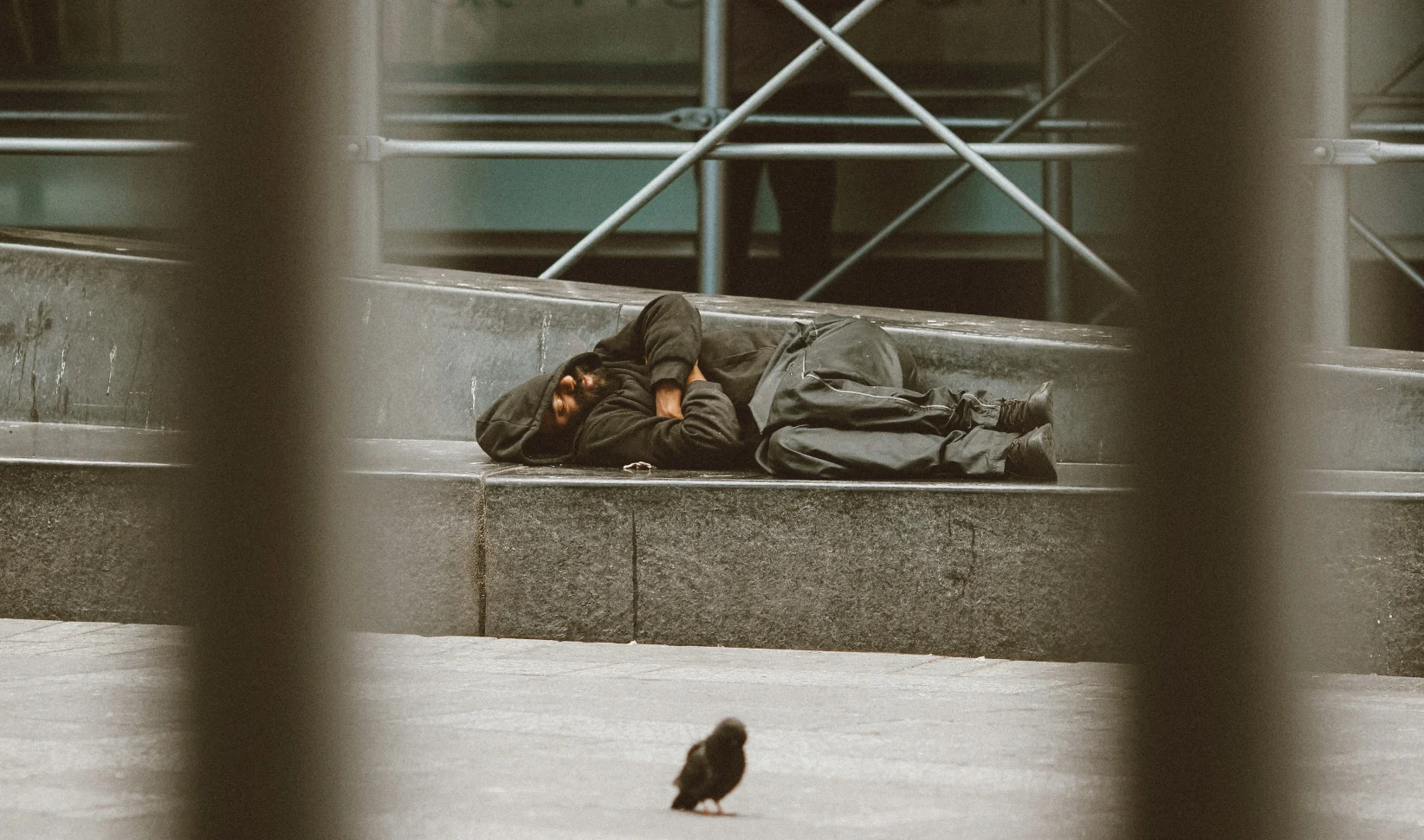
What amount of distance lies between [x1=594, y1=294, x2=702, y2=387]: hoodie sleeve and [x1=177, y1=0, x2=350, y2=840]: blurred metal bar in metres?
5.25

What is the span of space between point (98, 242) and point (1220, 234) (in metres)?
7.13

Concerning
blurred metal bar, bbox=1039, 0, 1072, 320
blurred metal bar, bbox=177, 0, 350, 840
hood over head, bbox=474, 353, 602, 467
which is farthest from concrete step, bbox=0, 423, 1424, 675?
blurred metal bar, bbox=177, 0, 350, 840

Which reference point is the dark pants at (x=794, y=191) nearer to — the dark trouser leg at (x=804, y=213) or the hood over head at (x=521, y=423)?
the dark trouser leg at (x=804, y=213)

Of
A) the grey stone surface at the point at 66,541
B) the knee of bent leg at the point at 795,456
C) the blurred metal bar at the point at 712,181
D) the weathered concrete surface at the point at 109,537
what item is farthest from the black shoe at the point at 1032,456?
the grey stone surface at the point at 66,541

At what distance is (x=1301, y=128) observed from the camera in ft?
2.30

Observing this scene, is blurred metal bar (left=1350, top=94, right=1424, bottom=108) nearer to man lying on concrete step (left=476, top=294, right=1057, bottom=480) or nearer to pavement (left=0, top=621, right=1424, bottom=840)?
man lying on concrete step (left=476, top=294, right=1057, bottom=480)

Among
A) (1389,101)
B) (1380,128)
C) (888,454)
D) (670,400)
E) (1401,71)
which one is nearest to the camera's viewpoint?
(888,454)

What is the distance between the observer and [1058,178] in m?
9.27

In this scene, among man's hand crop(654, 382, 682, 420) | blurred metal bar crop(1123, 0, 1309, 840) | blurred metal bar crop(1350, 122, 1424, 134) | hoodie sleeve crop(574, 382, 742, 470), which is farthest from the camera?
blurred metal bar crop(1350, 122, 1424, 134)

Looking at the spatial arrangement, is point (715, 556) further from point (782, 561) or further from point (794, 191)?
point (794, 191)

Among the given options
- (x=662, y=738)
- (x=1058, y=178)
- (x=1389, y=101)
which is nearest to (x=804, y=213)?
(x=1058, y=178)

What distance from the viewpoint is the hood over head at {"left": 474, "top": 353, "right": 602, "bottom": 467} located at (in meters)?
6.09

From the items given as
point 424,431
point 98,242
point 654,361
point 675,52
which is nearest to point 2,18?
point 675,52

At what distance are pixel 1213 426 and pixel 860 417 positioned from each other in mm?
4977
